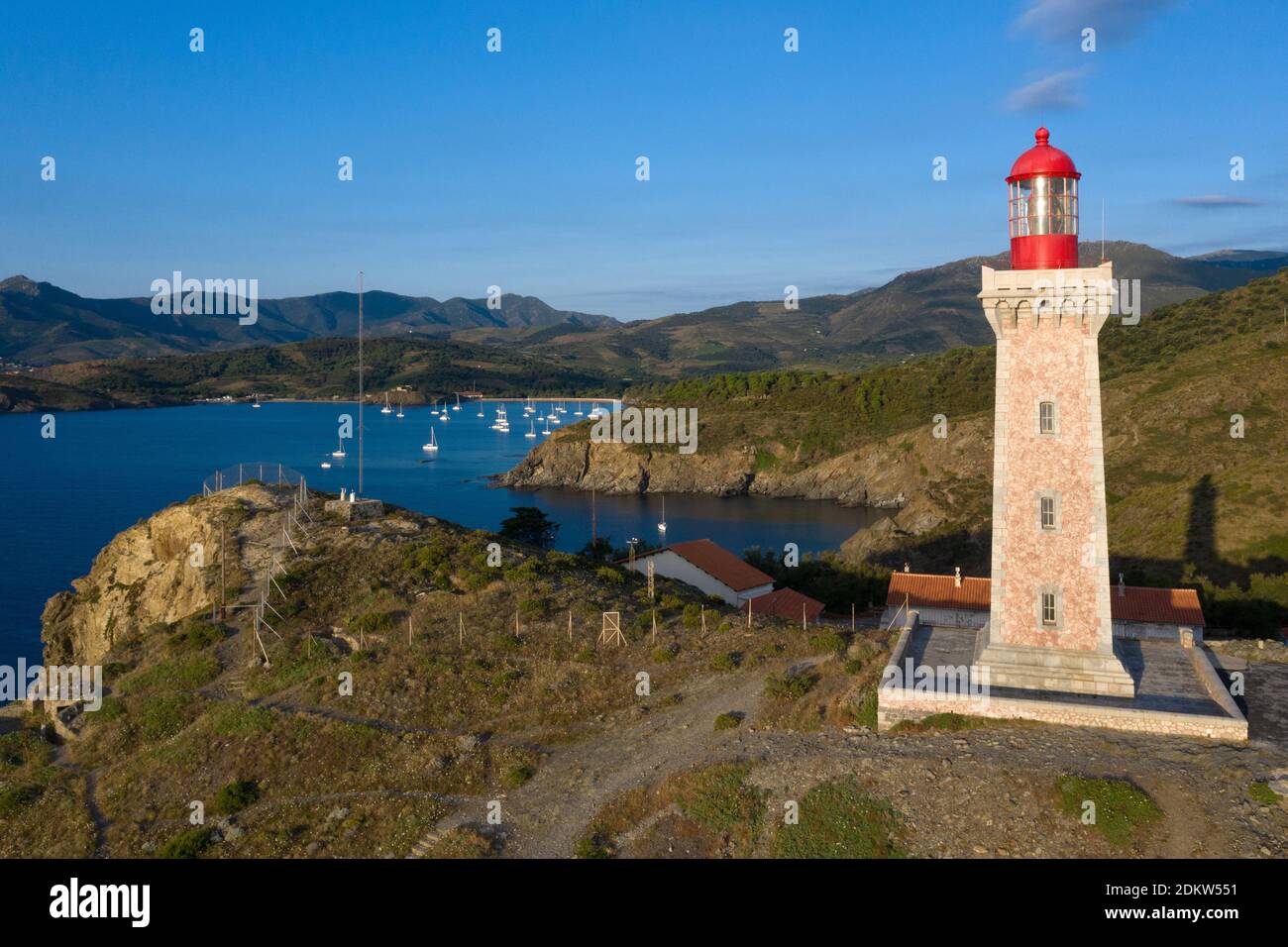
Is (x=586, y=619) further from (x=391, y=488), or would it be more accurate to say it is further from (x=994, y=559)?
(x=391, y=488)

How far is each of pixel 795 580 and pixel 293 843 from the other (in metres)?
38.8

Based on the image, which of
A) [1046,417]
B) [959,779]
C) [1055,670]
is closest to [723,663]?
[1055,670]

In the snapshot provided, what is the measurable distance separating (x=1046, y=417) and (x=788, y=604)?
24718 millimetres

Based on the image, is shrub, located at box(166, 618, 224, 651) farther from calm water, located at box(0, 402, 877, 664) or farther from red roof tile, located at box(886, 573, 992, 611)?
calm water, located at box(0, 402, 877, 664)

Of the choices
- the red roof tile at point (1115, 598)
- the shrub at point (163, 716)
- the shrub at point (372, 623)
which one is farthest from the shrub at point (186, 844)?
the red roof tile at point (1115, 598)

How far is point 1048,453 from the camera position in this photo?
748 inches

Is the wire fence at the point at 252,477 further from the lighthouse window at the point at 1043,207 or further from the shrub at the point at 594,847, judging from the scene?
the lighthouse window at the point at 1043,207

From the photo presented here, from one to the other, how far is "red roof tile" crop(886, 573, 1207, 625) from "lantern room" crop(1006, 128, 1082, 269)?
14.8 meters

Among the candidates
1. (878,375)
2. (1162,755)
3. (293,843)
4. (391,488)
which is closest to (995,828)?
(1162,755)

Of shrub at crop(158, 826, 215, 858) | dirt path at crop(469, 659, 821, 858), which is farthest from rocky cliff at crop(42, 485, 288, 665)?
dirt path at crop(469, 659, 821, 858)

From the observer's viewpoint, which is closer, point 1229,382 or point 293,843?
point 293,843

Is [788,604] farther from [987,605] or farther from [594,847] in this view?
[594,847]

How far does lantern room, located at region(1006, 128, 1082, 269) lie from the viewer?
59.5 ft

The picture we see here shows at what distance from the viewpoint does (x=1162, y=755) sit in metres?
16.7
